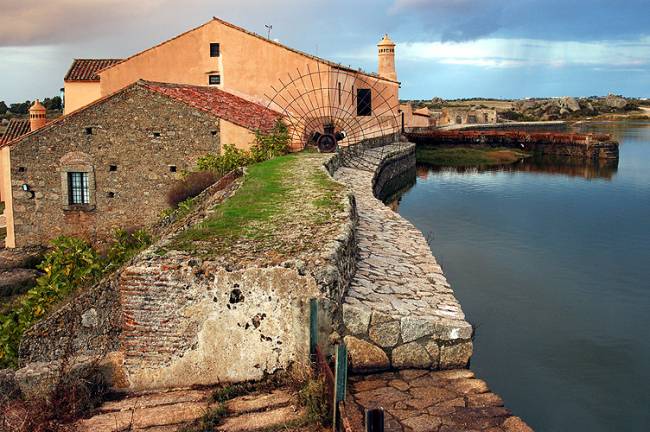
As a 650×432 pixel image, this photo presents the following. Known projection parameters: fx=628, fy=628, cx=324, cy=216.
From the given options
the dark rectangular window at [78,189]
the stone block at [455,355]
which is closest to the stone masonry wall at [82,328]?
the stone block at [455,355]

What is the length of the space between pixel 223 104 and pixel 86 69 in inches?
389

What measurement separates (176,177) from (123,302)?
43.6 feet

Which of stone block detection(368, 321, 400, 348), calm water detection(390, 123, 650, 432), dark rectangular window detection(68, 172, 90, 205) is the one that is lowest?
calm water detection(390, 123, 650, 432)

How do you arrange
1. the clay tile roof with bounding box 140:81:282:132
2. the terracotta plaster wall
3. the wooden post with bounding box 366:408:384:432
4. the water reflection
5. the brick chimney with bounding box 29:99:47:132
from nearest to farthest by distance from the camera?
the wooden post with bounding box 366:408:384:432 < the terracotta plaster wall < the clay tile roof with bounding box 140:81:282:132 < the brick chimney with bounding box 29:99:47:132 < the water reflection

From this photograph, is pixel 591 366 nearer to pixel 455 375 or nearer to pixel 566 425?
pixel 566 425

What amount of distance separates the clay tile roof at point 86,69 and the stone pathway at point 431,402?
74.2 ft

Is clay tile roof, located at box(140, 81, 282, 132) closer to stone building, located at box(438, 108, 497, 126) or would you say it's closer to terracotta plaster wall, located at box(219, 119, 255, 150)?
terracotta plaster wall, located at box(219, 119, 255, 150)

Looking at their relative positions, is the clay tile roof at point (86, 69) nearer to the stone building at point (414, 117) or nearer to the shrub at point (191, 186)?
the shrub at point (191, 186)

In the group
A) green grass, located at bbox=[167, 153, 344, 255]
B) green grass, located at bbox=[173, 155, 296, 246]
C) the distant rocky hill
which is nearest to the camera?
green grass, located at bbox=[167, 153, 344, 255]

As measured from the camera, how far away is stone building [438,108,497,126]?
211 ft

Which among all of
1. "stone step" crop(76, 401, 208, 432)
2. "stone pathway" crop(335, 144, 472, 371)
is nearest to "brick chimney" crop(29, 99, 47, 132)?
"stone pathway" crop(335, 144, 472, 371)

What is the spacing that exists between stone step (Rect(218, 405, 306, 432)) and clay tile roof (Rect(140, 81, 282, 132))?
13.7 meters

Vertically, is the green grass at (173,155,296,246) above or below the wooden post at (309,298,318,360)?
above

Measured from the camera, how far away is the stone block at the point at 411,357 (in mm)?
5676
